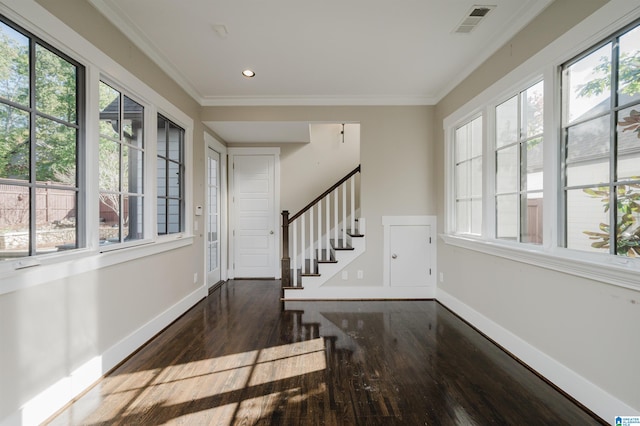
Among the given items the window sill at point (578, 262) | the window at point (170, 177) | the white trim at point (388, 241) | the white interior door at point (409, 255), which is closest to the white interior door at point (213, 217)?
the window at point (170, 177)

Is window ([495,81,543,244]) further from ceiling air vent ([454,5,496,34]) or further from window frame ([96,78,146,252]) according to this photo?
window frame ([96,78,146,252])

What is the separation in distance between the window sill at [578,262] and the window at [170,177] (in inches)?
134

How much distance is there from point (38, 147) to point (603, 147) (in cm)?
345

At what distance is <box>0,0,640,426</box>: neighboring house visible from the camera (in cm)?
167

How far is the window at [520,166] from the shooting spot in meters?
2.43

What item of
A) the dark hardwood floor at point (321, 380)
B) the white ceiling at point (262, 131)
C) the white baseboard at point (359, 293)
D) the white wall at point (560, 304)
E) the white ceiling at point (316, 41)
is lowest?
the dark hardwood floor at point (321, 380)

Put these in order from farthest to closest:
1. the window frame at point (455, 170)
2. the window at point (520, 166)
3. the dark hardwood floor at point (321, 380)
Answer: the window frame at point (455, 170) → the window at point (520, 166) → the dark hardwood floor at point (321, 380)

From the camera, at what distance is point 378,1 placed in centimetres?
223

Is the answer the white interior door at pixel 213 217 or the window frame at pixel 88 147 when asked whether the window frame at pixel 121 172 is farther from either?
the white interior door at pixel 213 217

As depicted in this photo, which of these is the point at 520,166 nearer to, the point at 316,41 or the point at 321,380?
the point at 316,41

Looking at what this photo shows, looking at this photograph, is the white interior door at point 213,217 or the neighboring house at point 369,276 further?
the white interior door at point 213,217

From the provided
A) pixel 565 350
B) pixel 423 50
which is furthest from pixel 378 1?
pixel 565 350

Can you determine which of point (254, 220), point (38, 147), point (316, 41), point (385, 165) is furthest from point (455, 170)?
point (38, 147)

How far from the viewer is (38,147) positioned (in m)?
1.79
